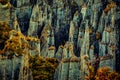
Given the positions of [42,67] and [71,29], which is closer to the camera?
[42,67]

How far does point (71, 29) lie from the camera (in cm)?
6091

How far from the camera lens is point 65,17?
2462 inches

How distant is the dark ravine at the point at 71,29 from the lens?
56.7 metres

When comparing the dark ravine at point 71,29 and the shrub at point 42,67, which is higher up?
the dark ravine at point 71,29

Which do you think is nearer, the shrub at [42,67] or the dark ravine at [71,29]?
the shrub at [42,67]

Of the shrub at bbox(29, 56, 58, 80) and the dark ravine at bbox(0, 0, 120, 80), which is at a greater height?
the dark ravine at bbox(0, 0, 120, 80)

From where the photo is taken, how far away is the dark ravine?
186ft

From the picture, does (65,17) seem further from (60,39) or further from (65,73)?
(65,73)

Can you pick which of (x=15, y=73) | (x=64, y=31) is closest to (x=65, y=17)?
(x=64, y=31)

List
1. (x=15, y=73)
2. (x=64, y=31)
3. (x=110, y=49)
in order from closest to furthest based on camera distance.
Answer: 1. (x=15, y=73)
2. (x=110, y=49)
3. (x=64, y=31)

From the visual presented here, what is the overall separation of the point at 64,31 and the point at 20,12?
4.86m

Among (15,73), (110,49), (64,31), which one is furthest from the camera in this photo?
(64,31)

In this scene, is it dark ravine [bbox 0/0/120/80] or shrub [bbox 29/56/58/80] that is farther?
dark ravine [bbox 0/0/120/80]

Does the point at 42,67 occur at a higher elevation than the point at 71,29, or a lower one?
lower
